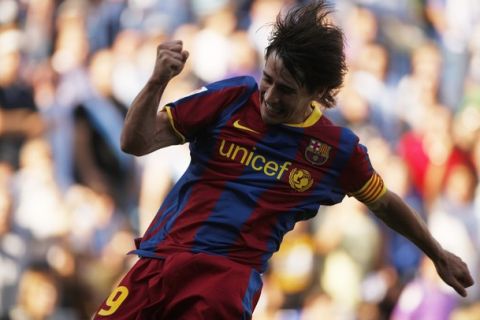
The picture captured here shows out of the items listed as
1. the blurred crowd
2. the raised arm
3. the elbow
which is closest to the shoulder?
the raised arm

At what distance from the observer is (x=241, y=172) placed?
4082 millimetres

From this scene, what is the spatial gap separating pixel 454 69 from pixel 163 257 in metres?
5.47

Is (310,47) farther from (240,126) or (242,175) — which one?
(242,175)

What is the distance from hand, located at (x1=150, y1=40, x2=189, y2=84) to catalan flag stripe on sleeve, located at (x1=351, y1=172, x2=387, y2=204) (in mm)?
1016

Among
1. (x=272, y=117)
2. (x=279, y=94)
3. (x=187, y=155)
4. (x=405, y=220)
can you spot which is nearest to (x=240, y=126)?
(x=272, y=117)

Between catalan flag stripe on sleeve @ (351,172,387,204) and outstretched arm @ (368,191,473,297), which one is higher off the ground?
catalan flag stripe on sleeve @ (351,172,387,204)

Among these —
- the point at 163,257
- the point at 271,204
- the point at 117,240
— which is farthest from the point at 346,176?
the point at 117,240

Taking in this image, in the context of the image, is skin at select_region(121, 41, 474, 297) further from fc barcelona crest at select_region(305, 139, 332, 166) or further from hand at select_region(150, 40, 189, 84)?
fc barcelona crest at select_region(305, 139, 332, 166)

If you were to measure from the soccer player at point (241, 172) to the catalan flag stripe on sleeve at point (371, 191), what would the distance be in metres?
0.06

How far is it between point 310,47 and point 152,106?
0.64 m

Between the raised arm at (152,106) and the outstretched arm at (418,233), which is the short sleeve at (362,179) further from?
the raised arm at (152,106)

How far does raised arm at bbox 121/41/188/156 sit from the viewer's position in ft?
12.1

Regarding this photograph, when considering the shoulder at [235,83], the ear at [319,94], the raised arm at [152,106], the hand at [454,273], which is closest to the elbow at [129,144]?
the raised arm at [152,106]

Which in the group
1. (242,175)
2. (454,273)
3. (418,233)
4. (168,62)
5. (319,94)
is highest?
(168,62)
